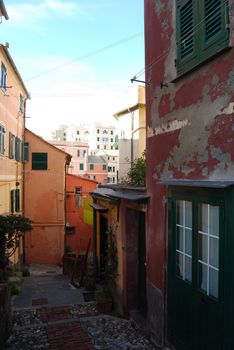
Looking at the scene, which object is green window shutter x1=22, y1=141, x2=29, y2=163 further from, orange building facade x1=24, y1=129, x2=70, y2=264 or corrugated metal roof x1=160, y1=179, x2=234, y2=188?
corrugated metal roof x1=160, y1=179, x2=234, y2=188

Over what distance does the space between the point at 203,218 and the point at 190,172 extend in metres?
0.74

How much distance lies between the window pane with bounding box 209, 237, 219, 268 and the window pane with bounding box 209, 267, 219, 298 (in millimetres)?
105

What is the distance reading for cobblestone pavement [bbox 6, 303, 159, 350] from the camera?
646 centimetres

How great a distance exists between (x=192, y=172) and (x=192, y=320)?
2.14m

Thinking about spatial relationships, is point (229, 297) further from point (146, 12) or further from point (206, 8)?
point (146, 12)

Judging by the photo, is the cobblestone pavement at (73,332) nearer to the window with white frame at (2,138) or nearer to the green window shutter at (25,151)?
the window with white frame at (2,138)

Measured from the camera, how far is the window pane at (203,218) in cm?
491

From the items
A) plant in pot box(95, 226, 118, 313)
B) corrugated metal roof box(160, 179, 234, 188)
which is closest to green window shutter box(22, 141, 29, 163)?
plant in pot box(95, 226, 118, 313)

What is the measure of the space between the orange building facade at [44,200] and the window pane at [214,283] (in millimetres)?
20131

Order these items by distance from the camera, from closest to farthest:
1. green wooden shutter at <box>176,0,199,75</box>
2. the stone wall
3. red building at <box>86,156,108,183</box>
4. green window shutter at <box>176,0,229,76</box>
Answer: green window shutter at <box>176,0,229,76</box>, green wooden shutter at <box>176,0,199,75</box>, the stone wall, red building at <box>86,156,108,183</box>

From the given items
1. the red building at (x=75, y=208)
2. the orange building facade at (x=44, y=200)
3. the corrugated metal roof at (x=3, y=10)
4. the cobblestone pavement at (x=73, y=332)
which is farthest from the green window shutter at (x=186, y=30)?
the red building at (x=75, y=208)

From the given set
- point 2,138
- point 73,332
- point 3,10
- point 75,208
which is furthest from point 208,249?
point 75,208

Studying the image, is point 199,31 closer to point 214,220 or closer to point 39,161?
point 214,220

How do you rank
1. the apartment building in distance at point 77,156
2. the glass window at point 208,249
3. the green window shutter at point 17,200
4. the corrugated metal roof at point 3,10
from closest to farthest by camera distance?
the glass window at point 208,249, the corrugated metal roof at point 3,10, the green window shutter at point 17,200, the apartment building in distance at point 77,156
